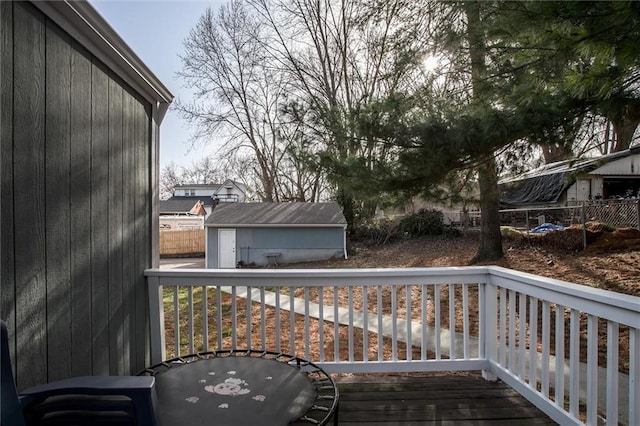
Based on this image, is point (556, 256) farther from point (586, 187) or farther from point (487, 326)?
point (586, 187)

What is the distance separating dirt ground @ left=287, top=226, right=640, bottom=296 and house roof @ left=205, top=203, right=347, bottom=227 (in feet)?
6.33

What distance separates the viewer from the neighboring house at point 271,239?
13.2 meters

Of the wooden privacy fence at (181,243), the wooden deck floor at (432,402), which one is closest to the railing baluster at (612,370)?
the wooden deck floor at (432,402)

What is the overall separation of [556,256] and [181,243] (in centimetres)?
1535

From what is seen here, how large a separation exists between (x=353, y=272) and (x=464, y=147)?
232cm

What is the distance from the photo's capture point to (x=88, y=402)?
1213mm

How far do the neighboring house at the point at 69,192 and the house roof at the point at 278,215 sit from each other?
1073 centimetres

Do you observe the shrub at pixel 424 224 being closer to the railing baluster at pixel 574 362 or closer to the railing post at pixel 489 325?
the railing post at pixel 489 325

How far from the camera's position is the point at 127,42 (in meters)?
2.01

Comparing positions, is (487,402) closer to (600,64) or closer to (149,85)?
(600,64)

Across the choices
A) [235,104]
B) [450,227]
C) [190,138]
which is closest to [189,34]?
[235,104]

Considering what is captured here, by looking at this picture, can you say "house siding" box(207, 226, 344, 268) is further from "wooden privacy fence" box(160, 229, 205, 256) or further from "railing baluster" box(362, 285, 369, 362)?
"railing baluster" box(362, 285, 369, 362)

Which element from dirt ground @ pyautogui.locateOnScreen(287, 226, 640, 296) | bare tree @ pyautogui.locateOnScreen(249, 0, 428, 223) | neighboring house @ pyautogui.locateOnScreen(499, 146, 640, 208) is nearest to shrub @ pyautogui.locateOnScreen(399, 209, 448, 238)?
dirt ground @ pyautogui.locateOnScreen(287, 226, 640, 296)

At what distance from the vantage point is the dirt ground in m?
5.45
